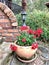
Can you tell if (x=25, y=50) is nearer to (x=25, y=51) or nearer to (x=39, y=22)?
(x=25, y=51)

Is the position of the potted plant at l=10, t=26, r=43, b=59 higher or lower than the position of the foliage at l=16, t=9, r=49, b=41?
higher

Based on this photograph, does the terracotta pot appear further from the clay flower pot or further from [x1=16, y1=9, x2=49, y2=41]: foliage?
[x1=16, y1=9, x2=49, y2=41]: foliage

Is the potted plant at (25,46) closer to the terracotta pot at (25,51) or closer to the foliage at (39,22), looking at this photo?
the terracotta pot at (25,51)

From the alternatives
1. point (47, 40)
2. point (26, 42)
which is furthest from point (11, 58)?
point (47, 40)

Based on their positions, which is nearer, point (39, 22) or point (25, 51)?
point (25, 51)

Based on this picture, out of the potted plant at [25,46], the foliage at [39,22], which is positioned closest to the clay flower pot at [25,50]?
the potted plant at [25,46]

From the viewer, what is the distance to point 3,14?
471 centimetres

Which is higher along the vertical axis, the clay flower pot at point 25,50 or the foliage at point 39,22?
the clay flower pot at point 25,50

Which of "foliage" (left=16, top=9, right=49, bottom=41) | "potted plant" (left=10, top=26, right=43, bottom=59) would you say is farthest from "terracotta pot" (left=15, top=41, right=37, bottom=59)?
"foliage" (left=16, top=9, right=49, bottom=41)

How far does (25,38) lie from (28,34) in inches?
7.4

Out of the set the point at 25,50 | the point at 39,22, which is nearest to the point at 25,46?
the point at 25,50

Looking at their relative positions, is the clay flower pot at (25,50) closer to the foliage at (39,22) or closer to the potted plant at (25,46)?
the potted plant at (25,46)

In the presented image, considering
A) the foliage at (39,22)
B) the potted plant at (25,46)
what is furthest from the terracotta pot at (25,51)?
the foliage at (39,22)

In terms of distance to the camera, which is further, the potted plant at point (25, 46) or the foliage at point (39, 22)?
the foliage at point (39, 22)
